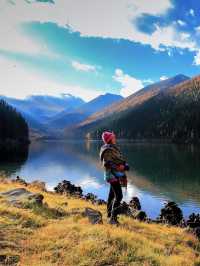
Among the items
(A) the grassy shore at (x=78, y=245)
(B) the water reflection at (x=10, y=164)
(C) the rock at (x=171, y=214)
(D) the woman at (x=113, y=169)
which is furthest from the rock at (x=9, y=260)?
(B) the water reflection at (x=10, y=164)

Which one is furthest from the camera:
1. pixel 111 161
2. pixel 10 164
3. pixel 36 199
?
pixel 10 164

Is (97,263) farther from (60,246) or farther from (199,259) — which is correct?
(199,259)

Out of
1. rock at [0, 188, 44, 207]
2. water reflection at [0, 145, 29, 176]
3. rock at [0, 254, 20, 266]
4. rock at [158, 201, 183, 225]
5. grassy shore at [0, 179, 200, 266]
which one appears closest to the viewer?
rock at [0, 254, 20, 266]

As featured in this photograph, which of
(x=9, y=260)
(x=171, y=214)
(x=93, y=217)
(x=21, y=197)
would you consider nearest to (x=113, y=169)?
(x=93, y=217)

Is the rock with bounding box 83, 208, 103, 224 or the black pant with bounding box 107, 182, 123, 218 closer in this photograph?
the rock with bounding box 83, 208, 103, 224

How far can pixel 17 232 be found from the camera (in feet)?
→ 41.5

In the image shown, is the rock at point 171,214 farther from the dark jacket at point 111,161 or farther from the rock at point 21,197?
the dark jacket at point 111,161

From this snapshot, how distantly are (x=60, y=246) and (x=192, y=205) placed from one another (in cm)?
3212

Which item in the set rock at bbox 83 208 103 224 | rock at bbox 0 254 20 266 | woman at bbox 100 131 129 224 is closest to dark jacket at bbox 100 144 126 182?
woman at bbox 100 131 129 224

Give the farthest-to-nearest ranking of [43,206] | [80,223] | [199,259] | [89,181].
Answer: [89,181] < [43,206] < [80,223] < [199,259]

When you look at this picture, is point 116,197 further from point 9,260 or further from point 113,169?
point 9,260

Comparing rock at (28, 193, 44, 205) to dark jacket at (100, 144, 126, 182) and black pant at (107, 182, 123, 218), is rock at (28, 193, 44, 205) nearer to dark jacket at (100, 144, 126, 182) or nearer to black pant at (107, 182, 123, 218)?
black pant at (107, 182, 123, 218)

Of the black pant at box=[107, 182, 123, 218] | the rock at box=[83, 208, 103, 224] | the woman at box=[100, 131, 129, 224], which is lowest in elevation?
the rock at box=[83, 208, 103, 224]

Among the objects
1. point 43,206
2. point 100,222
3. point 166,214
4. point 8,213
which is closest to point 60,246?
point 100,222
